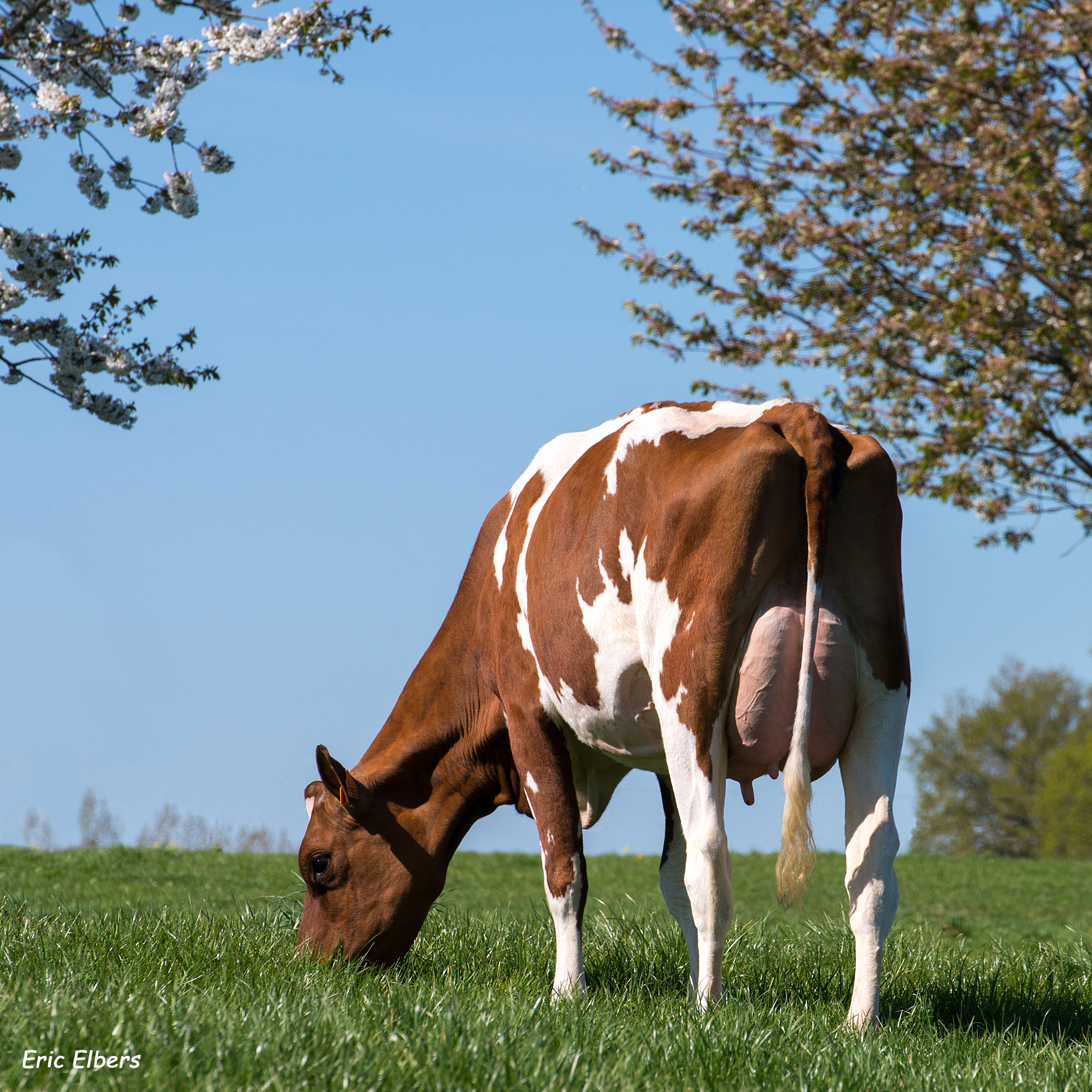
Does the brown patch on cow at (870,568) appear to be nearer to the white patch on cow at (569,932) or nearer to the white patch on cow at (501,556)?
the white patch on cow at (569,932)

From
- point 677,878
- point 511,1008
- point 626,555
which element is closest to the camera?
point 511,1008

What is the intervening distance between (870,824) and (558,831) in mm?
1386

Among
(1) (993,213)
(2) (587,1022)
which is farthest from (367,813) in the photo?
(1) (993,213)

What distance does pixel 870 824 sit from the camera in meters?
4.35

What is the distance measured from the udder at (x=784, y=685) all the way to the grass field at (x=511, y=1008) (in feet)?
3.27

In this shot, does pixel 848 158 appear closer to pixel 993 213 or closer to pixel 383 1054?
pixel 993 213

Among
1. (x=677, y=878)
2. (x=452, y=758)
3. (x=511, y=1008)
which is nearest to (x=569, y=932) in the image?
(x=677, y=878)

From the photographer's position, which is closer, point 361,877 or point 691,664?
point 691,664

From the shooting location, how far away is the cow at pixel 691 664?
4.23m

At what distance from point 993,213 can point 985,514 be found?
3533 mm

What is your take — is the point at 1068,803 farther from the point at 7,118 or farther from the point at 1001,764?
the point at 7,118

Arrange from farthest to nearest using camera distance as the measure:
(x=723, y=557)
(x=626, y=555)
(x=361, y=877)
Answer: (x=361, y=877) < (x=626, y=555) < (x=723, y=557)

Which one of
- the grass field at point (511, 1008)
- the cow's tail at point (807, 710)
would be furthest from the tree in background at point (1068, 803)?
the cow's tail at point (807, 710)

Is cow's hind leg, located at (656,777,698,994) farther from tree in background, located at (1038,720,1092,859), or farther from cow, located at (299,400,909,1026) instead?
tree in background, located at (1038,720,1092,859)
